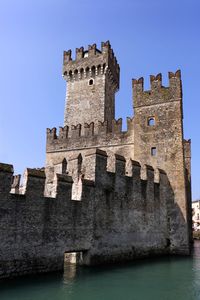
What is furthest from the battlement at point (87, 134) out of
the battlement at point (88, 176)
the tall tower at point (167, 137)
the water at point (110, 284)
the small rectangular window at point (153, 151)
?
the water at point (110, 284)

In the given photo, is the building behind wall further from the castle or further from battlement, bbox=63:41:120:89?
battlement, bbox=63:41:120:89

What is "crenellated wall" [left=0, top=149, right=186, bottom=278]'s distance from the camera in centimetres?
1020

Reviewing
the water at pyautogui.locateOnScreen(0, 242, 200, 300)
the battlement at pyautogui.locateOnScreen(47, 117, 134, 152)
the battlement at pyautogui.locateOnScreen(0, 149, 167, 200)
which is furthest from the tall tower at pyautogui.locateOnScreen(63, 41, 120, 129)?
the water at pyautogui.locateOnScreen(0, 242, 200, 300)

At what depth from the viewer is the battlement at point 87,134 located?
→ 21.4 meters

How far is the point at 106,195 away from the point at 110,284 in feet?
15.3

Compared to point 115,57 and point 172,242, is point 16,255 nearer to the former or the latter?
point 172,242

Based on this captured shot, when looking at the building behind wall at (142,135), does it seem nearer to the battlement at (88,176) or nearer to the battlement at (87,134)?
the battlement at (87,134)

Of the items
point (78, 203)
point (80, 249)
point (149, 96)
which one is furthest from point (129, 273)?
point (149, 96)

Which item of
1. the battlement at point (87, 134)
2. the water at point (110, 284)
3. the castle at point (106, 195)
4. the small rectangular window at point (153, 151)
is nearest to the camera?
the water at point (110, 284)

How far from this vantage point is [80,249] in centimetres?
1251

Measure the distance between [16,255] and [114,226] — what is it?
212 inches

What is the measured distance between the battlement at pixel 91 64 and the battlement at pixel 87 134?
26.1 ft

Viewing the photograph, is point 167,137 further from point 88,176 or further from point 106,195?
point 88,176

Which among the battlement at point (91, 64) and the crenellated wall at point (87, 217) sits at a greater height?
the battlement at point (91, 64)
